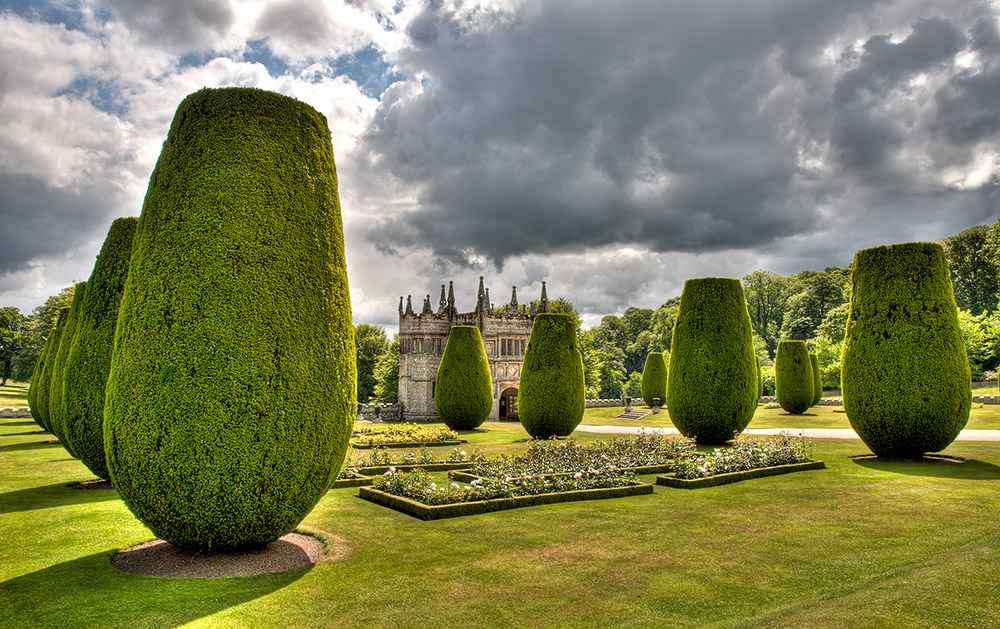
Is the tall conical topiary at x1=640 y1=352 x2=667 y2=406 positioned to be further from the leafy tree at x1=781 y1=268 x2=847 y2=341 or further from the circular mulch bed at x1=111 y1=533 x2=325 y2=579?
the circular mulch bed at x1=111 y1=533 x2=325 y2=579

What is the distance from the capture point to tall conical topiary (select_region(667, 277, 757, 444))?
2030 cm

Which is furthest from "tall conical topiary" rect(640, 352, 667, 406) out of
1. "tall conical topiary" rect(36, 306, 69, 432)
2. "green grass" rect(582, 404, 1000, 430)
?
"tall conical topiary" rect(36, 306, 69, 432)

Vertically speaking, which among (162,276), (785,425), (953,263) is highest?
(953,263)

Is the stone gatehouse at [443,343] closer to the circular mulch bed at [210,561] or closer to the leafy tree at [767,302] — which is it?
the circular mulch bed at [210,561]

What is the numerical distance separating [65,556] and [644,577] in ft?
25.1

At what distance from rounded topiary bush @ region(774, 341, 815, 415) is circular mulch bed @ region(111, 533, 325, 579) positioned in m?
35.1

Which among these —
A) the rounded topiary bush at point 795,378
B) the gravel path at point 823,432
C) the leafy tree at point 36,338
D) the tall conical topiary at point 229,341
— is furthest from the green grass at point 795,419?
the leafy tree at point 36,338

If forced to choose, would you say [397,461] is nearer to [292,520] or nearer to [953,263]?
[292,520]

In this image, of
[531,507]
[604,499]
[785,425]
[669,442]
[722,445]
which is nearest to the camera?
[531,507]

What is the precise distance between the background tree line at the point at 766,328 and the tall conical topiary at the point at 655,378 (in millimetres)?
13257

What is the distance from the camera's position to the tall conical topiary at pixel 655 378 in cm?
4381

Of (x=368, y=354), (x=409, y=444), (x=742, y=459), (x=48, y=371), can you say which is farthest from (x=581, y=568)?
(x=368, y=354)

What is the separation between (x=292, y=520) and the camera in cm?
770

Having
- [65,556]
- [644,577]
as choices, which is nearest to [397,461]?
[65,556]
